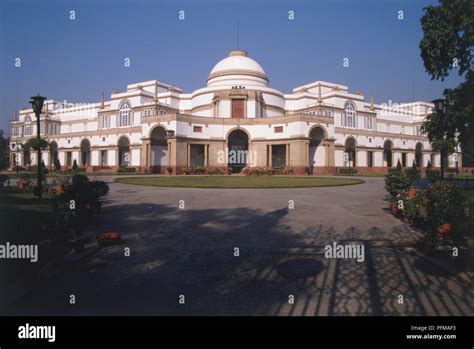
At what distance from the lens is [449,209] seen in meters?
6.65

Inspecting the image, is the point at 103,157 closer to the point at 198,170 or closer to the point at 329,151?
the point at 198,170

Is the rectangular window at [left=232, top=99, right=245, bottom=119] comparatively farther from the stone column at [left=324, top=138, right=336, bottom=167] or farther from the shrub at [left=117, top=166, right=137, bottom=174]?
the shrub at [left=117, top=166, right=137, bottom=174]

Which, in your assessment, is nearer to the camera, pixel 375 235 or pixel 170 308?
pixel 170 308

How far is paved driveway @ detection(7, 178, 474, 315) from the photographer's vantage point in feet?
12.5

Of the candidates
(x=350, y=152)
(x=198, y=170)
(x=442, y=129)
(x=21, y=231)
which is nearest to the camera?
(x=21, y=231)

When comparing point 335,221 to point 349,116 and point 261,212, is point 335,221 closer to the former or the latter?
point 261,212

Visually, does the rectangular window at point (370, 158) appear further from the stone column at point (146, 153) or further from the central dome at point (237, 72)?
the stone column at point (146, 153)

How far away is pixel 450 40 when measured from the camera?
49.1ft

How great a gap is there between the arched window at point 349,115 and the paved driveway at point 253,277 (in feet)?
178

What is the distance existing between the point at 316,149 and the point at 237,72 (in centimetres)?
2270

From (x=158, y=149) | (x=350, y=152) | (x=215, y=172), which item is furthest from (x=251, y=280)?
(x=350, y=152)
